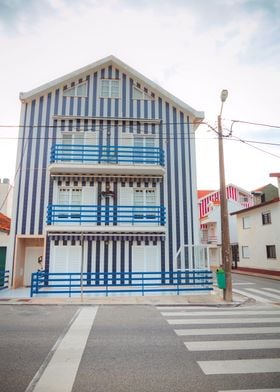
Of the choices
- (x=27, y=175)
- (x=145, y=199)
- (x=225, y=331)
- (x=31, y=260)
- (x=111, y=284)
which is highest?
(x=27, y=175)

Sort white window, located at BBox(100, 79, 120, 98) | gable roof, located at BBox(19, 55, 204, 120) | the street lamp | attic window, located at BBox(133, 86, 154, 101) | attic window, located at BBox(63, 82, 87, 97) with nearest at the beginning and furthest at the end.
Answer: the street lamp
gable roof, located at BBox(19, 55, 204, 120)
attic window, located at BBox(63, 82, 87, 97)
white window, located at BBox(100, 79, 120, 98)
attic window, located at BBox(133, 86, 154, 101)

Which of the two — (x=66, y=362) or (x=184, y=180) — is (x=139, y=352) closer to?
(x=66, y=362)

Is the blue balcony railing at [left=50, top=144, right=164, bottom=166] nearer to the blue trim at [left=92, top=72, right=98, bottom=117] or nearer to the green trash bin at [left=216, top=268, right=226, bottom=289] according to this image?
the blue trim at [left=92, top=72, right=98, bottom=117]

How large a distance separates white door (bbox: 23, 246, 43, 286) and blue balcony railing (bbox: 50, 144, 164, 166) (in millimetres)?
5475

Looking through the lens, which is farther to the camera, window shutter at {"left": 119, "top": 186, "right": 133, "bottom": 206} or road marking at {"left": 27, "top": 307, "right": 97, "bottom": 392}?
window shutter at {"left": 119, "top": 186, "right": 133, "bottom": 206}

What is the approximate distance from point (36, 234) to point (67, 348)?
1091cm

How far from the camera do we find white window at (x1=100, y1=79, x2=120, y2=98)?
18.1m

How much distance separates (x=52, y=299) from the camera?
12016mm

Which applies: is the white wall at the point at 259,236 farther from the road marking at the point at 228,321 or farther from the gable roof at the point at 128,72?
the road marking at the point at 228,321

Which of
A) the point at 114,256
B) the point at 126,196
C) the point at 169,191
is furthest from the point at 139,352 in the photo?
the point at 169,191

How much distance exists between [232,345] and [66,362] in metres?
3.49

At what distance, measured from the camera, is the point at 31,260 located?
16781 mm

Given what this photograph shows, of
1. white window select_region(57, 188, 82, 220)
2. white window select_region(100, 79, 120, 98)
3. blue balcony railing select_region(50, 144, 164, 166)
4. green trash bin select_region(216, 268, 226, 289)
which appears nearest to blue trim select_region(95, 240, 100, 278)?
white window select_region(57, 188, 82, 220)

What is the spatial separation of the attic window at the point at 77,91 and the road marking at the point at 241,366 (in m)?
16.7
